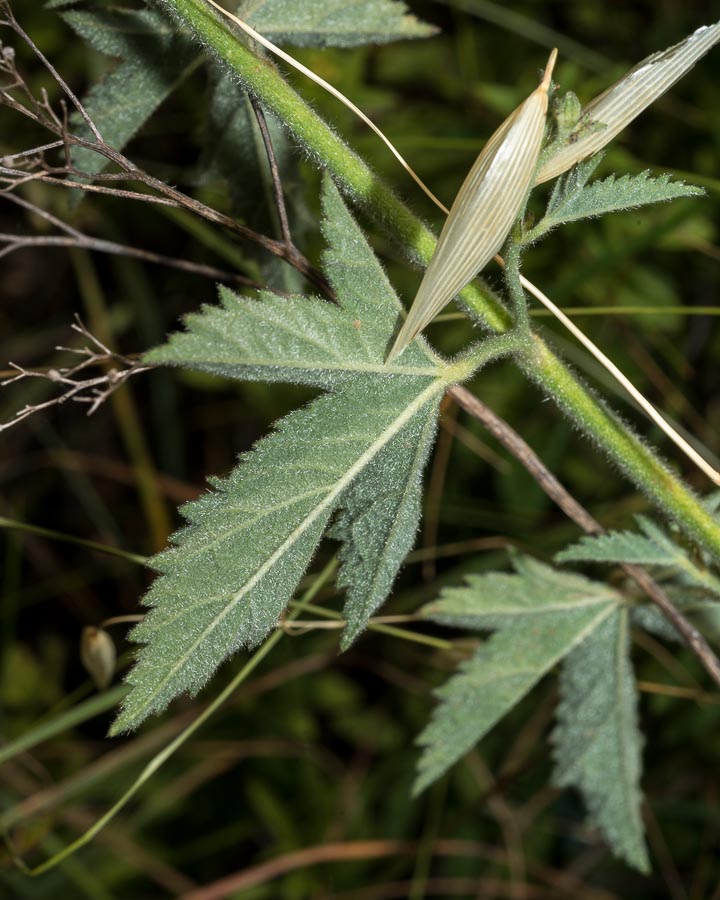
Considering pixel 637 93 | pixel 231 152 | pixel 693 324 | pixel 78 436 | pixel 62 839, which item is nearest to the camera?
pixel 637 93

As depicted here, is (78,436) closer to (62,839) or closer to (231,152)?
(62,839)

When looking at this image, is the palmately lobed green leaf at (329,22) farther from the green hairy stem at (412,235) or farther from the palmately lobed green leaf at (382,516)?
the palmately lobed green leaf at (382,516)

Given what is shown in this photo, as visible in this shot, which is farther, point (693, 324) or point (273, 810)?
point (693, 324)

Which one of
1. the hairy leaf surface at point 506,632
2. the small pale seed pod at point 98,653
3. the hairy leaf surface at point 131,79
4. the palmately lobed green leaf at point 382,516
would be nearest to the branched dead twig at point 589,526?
the hairy leaf surface at point 506,632

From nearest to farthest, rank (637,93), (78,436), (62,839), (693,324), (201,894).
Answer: (637,93)
(201,894)
(62,839)
(693,324)
(78,436)

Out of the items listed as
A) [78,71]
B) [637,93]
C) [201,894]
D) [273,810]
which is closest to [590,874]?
[273,810]

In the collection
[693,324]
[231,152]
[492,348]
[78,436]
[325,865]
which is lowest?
[325,865]
